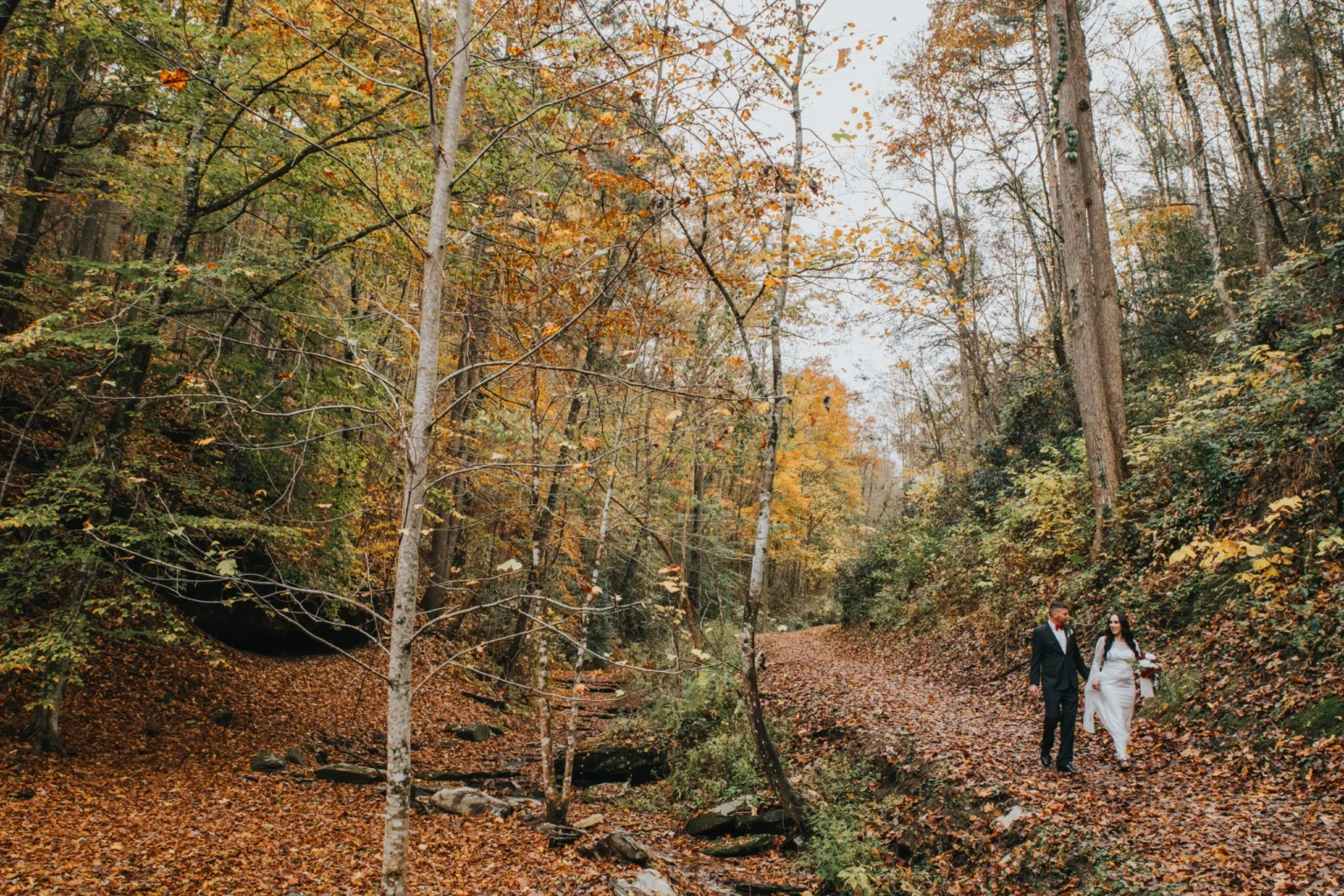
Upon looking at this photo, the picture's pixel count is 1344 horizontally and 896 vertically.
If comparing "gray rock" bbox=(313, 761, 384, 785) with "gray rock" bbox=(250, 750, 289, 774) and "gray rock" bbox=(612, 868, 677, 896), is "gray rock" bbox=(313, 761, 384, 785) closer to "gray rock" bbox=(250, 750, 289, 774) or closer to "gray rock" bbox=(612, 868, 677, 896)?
"gray rock" bbox=(250, 750, 289, 774)

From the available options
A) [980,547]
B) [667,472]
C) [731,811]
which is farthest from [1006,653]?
[667,472]

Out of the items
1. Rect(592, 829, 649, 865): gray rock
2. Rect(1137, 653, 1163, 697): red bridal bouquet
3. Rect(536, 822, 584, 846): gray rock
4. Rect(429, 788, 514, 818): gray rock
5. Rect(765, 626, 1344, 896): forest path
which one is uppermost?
Rect(1137, 653, 1163, 697): red bridal bouquet

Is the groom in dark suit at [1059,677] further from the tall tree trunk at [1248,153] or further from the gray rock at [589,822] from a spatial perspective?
the tall tree trunk at [1248,153]

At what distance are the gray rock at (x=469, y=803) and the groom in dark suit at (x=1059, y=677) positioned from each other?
263 inches

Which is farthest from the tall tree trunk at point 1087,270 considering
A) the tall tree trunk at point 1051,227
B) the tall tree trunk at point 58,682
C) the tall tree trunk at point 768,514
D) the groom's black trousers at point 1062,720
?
the tall tree trunk at point 58,682

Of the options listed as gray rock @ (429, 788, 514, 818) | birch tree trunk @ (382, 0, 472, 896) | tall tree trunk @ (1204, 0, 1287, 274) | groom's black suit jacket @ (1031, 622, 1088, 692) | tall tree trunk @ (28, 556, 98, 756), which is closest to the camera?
birch tree trunk @ (382, 0, 472, 896)

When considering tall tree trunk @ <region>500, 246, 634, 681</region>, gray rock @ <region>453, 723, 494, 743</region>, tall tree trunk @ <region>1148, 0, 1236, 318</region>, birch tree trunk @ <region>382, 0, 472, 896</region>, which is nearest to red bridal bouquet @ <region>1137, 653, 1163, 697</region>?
tall tree trunk @ <region>500, 246, 634, 681</region>

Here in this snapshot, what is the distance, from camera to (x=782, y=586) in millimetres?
35500

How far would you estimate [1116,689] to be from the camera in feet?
23.3

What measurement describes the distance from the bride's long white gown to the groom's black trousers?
0.45m

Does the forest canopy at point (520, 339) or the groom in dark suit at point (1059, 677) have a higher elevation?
the forest canopy at point (520, 339)

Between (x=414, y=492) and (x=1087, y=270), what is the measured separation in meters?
11.4

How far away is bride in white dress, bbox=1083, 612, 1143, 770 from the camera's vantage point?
6.96 metres

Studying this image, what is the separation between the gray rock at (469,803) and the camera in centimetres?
875
